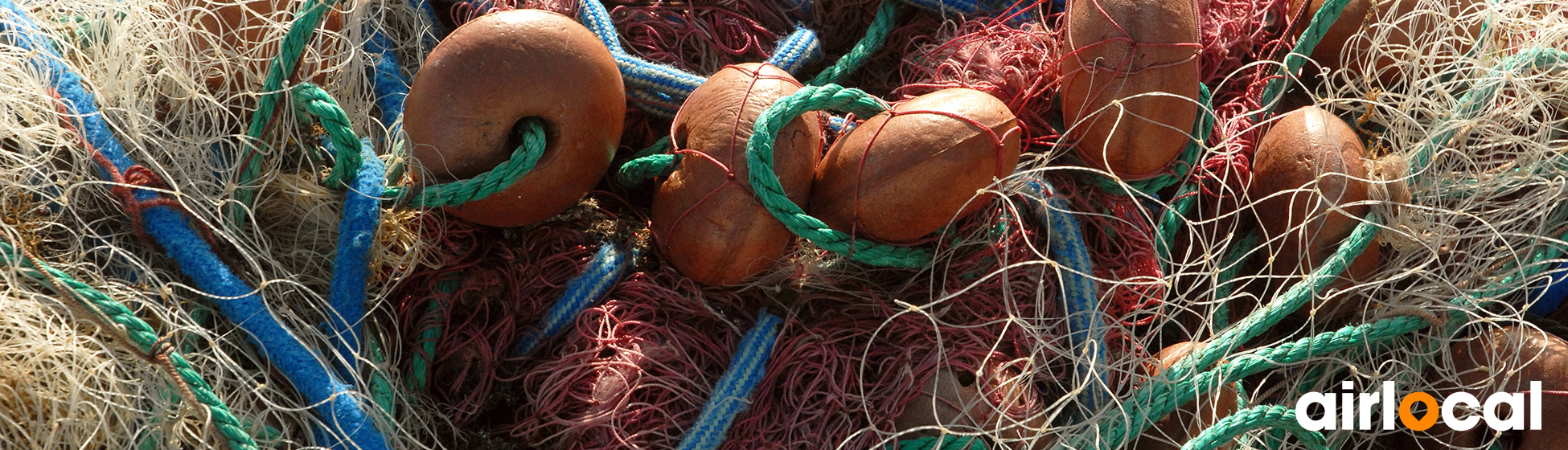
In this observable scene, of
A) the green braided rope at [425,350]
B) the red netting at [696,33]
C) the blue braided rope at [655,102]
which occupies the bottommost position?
the green braided rope at [425,350]

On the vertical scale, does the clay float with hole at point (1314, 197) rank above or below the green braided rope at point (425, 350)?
above

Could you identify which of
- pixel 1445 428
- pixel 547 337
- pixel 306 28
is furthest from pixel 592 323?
pixel 1445 428

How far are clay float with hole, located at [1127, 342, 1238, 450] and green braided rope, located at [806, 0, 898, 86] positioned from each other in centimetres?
83

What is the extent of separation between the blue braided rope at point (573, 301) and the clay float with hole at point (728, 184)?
0.12 metres

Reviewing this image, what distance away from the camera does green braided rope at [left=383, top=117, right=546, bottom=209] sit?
1839 mm

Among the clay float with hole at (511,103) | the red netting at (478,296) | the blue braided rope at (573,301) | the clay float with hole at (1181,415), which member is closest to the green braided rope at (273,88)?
the clay float with hole at (511,103)

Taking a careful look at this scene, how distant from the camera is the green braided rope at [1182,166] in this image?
210 cm

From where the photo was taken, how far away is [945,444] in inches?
75.4

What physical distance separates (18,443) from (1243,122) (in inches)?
89.0

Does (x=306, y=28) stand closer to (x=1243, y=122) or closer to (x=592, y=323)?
(x=592, y=323)

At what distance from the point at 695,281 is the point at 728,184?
0.23 m

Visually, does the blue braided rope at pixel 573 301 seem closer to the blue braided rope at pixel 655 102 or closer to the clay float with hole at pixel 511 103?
the clay float with hole at pixel 511 103

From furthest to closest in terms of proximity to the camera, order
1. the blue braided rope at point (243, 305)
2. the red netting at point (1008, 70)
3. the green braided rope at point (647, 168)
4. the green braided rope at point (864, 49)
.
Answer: the green braided rope at point (864, 49) → the red netting at point (1008, 70) → the green braided rope at point (647, 168) → the blue braided rope at point (243, 305)

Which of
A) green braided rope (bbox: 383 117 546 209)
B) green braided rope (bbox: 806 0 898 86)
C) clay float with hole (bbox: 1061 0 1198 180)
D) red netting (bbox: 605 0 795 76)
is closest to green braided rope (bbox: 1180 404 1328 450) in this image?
clay float with hole (bbox: 1061 0 1198 180)
